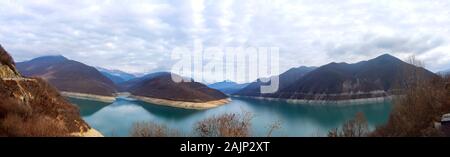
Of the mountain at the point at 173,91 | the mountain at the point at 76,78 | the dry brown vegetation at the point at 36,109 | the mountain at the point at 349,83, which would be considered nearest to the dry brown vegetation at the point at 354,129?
the dry brown vegetation at the point at 36,109

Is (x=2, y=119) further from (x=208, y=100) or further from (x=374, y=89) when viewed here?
(x=374, y=89)

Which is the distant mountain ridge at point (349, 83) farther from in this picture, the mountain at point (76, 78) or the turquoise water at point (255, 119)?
the mountain at point (76, 78)

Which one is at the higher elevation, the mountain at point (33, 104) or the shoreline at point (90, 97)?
the mountain at point (33, 104)

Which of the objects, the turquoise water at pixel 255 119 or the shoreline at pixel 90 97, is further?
the shoreline at pixel 90 97

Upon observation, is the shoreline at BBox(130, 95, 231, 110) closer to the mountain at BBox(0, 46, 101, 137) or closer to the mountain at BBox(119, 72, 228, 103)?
the mountain at BBox(119, 72, 228, 103)

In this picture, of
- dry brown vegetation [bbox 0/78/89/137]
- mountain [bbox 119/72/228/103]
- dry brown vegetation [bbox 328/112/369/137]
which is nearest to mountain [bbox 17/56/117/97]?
mountain [bbox 119/72/228/103]
